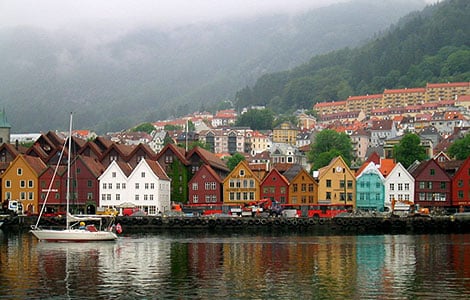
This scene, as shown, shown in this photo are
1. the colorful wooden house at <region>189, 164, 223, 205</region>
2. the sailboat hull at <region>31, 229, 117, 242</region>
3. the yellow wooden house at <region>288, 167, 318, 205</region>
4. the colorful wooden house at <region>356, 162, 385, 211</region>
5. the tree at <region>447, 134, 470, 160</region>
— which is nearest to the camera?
the sailboat hull at <region>31, 229, 117, 242</region>

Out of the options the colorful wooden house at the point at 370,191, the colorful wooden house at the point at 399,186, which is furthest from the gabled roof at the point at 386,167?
the colorful wooden house at the point at 370,191

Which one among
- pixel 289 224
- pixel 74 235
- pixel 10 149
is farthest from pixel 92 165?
pixel 74 235

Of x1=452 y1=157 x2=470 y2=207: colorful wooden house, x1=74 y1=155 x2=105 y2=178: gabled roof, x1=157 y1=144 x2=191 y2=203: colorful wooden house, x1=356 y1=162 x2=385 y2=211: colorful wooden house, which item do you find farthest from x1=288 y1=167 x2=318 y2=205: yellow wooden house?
x1=74 y1=155 x2=105 y2=178: gabled roof

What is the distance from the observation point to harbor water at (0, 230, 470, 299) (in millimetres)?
43844

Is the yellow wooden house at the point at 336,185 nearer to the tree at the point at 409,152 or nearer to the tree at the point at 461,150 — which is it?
the tree at the point at 409,152

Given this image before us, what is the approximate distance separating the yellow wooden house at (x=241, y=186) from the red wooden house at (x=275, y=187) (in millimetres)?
1101

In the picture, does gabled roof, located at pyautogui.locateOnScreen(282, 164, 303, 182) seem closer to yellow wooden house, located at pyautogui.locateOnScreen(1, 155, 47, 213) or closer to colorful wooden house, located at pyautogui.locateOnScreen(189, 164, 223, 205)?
colorful wooden house, located at pyautogui.locateOnScreen(189, 164, 223, 205)

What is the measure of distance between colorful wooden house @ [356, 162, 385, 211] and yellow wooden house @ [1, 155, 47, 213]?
4777 centimetres

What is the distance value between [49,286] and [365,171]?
81.4 meters

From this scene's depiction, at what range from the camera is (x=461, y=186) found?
11862 centimetres

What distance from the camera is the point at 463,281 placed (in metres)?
48.0

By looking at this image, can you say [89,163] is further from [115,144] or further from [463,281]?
[463,281]

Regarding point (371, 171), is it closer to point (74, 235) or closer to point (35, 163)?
point (35, 163)

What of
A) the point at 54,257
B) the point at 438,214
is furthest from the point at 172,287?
the point at 438,214
